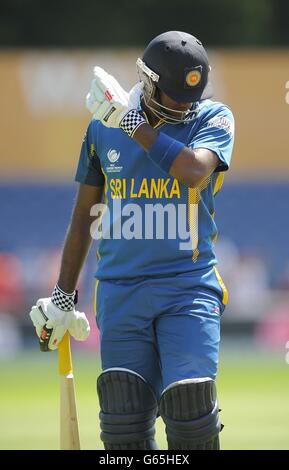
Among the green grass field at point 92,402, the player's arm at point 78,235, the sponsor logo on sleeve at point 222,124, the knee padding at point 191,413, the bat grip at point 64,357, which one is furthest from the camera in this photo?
the green grass field at point 92,402

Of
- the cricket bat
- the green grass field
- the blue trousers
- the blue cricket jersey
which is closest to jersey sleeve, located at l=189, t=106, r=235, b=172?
the blue cricket jersey

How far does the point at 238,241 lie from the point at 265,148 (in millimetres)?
1973

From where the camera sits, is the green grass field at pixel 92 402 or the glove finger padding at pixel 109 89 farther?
the green grass field at pixel 92 402

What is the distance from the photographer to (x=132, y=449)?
17.8ft

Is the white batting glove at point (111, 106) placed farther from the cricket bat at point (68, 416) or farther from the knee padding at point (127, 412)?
the cricket bat at point (68, 416)

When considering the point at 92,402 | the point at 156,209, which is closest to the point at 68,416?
the point at 156,209

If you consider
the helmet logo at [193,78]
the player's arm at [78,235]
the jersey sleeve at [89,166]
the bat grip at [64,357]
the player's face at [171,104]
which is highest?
the helmet logo at [193,78]

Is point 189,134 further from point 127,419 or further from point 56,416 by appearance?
point 56,416

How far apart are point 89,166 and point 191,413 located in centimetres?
142

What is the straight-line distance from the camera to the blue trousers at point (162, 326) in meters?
5.38

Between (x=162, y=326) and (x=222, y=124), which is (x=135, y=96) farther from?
(x=162, y=326)

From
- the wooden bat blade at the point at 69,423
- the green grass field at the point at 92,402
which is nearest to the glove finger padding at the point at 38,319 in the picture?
the wooden bat blade at the point at 69,423
